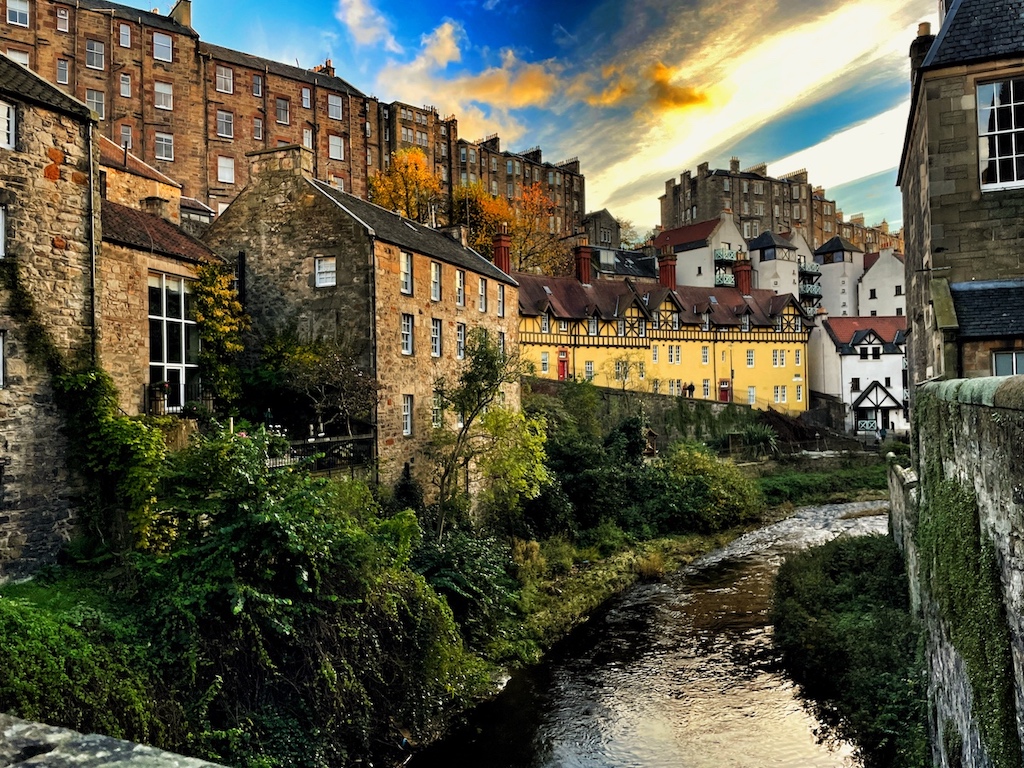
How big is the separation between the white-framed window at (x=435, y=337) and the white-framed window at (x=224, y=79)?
29.9 m

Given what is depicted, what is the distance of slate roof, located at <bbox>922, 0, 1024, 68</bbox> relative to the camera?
43.2 ft

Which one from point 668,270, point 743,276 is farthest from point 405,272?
point 743,276

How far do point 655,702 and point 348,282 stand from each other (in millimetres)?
13993

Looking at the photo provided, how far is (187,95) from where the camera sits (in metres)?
43.2

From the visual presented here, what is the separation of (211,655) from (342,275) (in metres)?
12.7

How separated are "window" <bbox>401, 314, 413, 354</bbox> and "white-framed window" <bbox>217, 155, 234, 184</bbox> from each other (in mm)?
27727

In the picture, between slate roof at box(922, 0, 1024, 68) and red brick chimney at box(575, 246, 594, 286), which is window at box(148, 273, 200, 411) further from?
red brick chimney at box(575, 246, 594, 286)

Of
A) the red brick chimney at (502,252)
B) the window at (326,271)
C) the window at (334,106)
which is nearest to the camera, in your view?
the window at (326,271)

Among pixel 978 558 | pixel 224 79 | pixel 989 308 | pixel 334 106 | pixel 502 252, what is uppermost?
pixel 334 106

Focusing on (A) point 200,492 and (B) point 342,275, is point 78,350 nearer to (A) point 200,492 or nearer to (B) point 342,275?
(A) point 200,492

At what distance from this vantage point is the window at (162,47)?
42.3 meters

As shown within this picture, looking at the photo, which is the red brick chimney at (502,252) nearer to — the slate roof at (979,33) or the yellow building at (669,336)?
the yellow building at (669,336)

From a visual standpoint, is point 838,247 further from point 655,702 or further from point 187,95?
point 655,702

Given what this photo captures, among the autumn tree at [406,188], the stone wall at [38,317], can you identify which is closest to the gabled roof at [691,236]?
the autumn tree at [406,188]
